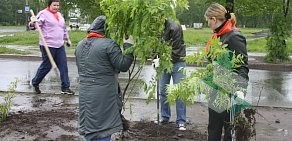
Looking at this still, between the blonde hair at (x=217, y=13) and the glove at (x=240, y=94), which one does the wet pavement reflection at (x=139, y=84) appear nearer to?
the blonde hair at (x=217, y=13)

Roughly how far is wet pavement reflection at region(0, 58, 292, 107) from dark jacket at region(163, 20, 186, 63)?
1.52 meters

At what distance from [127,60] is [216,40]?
78 cm

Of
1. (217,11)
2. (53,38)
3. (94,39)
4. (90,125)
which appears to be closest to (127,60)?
(94,39)

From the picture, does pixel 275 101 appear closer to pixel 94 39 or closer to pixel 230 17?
pixel 230 17

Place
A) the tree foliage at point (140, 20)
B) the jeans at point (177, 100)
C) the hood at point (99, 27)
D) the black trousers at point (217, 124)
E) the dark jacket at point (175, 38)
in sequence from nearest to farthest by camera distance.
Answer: the hood at point (99, 27)
the tree foliage at point (140, 20)
the black trousers at point (217, 124)
the dark jacket at point (175, 38)
the jeans at point (177, 100)

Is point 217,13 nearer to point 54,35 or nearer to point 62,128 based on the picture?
point 62,128

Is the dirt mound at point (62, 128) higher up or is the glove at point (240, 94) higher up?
the glove at point (240, 94)

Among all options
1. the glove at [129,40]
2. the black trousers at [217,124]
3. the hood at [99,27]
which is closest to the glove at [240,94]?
the black trousers at [217,124]

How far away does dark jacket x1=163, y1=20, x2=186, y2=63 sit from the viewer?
578 cm

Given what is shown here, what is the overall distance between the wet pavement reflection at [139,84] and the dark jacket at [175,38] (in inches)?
59.7

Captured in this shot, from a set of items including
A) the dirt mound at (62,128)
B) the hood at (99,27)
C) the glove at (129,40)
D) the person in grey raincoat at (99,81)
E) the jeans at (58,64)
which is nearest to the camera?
the person in grey raincoat at (99,81)

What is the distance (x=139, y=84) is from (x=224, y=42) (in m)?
4.15

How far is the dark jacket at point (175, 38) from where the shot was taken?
578 centimetres

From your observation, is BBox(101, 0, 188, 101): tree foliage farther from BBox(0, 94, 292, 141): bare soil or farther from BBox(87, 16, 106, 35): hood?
BBox(0, 94, 292, 141): bare soil
